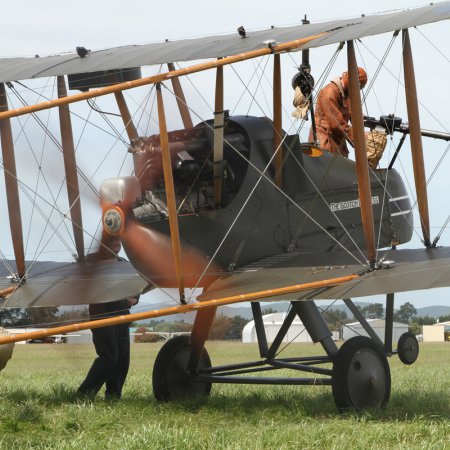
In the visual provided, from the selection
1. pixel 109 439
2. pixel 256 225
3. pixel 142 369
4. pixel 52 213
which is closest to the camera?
pixel 109 439

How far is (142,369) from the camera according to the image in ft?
48.4

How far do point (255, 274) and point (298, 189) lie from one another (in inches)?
40.4

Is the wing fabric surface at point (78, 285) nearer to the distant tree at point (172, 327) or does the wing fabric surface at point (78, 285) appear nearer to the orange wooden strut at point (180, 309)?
the distant tree at point (172, 327)

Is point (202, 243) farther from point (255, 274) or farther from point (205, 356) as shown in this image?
point (205, 356)

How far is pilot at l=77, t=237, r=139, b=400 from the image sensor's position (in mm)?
9758

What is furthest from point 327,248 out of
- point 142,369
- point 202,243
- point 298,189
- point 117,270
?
point 142,369

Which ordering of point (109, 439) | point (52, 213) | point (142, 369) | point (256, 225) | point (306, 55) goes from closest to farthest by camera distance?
point (109, 439), point (52, 213), point (256, 225), point (306, 55), point (142, 369)

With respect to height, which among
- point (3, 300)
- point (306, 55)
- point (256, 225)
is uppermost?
point (306, 55)

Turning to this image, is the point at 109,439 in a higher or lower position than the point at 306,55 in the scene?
lower

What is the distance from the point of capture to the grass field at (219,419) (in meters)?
6.89

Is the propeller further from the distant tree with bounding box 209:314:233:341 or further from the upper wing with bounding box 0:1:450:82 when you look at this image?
the upper wing with bounding box 0:1:450:82

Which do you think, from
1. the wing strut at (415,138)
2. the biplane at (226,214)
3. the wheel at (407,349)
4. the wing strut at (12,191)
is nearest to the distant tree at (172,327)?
the biplane at (226,214)

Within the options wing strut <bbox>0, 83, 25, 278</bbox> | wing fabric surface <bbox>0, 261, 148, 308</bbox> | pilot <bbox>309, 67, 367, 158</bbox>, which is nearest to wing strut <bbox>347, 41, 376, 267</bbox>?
pilot <bbox>309, 67, 367, 158</bbox>

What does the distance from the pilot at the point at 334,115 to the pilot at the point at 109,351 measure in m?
2.60
